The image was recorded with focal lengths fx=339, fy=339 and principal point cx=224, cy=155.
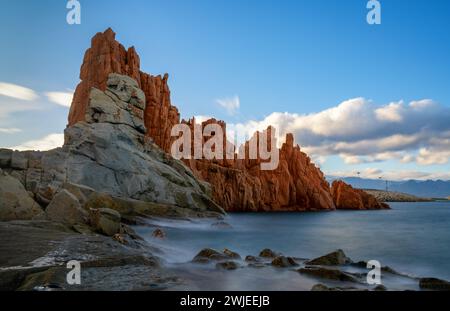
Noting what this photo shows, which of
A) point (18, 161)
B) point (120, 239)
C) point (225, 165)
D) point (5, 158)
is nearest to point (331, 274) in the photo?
point (120, 239)

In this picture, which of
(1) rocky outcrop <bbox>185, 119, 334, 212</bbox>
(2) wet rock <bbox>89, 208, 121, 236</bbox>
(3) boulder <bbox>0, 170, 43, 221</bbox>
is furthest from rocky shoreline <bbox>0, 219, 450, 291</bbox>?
(1) rocky outcrop <bbox>185, 119, 334, 212</bbox>

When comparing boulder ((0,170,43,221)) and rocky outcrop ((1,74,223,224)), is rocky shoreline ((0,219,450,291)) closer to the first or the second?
boulder ((0,170,43,221))

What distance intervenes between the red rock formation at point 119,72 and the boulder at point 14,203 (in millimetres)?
61601

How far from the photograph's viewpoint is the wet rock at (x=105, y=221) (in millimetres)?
17536

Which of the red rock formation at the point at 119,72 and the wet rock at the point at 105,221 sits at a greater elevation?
the red rock formation at the point at 119,72

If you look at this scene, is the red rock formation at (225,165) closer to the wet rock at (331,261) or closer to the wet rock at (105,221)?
the wet rock at (105,221)

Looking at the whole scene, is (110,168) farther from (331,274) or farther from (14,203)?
(331,274)

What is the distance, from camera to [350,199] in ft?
396

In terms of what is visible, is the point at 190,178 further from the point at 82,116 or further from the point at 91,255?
the point at 82,116

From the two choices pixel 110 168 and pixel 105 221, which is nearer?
pixel 105 221

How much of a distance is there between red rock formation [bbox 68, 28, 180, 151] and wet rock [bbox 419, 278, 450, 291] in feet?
248

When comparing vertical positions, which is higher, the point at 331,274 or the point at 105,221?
the point at 105,221

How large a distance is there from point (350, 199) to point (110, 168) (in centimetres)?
10198

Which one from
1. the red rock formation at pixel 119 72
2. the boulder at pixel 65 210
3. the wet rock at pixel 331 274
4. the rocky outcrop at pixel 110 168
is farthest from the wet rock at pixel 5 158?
the red rock formation at pixel 119 72
